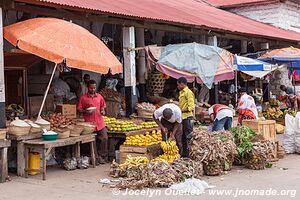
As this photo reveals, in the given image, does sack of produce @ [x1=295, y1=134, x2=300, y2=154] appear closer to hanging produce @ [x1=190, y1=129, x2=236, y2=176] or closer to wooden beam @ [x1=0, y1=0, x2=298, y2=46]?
hanging produce @ [x1=190, y1=129, x2=236, y2=176]

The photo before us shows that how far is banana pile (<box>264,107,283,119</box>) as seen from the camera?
17050mm

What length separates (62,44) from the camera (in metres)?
8.22

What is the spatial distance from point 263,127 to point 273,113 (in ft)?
23.8

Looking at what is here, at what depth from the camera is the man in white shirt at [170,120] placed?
8.59 metres

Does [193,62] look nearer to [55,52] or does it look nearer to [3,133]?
[55,52]

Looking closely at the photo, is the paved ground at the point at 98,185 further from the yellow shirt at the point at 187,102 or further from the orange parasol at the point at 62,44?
the orange parasol at the point at 62,44

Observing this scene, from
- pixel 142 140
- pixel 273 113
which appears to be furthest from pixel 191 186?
pixel 273 113

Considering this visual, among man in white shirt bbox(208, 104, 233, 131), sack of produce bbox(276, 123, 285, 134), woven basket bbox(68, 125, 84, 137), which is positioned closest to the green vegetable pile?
man in white shirt bbox(208, 104, 233, 131)

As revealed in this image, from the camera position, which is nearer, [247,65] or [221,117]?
[221,117]

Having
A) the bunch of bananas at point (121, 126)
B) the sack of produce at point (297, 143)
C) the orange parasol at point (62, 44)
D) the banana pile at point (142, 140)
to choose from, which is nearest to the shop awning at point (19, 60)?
the orange parasol at point (62, 44)

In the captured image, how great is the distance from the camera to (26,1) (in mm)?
8586

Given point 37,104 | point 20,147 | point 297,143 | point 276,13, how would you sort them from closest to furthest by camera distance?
point 20,147 → point 297,143 → point 37,104 → point 276,13

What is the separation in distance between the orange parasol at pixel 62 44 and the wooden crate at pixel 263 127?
11.2ft

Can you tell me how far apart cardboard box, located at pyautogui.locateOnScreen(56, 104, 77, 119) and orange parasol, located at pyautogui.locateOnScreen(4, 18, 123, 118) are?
2347 mm
